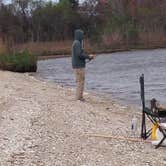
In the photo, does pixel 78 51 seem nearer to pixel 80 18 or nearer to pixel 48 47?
pixel 48 47

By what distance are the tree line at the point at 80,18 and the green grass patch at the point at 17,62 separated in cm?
3516

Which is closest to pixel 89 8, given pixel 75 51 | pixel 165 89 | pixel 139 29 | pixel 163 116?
pixel 139 29

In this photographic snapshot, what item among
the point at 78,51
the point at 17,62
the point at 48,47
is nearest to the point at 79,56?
the point at 78,51

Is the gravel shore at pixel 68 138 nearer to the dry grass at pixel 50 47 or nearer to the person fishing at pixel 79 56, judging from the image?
the person fishing at pixel 79 56

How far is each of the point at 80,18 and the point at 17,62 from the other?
43.5 metres

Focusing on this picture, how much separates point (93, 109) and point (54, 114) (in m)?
2.07

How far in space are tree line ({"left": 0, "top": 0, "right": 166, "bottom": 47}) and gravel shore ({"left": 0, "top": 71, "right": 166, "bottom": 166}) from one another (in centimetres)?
6052

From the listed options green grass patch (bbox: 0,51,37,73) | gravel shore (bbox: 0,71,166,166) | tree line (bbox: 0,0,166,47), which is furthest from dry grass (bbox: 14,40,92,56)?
gravel shore (bbox: 0,71,166,166)

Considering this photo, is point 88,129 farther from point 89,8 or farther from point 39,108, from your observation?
point 89,8

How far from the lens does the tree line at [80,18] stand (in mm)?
78812

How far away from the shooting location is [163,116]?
11727mm

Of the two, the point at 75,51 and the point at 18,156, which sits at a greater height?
the point at 75,51

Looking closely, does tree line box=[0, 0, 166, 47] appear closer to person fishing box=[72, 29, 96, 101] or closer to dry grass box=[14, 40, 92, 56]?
dry grass box=[14, 40, 92, 56]

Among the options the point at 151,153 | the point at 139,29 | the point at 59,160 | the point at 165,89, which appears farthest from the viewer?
the point at 139,29
